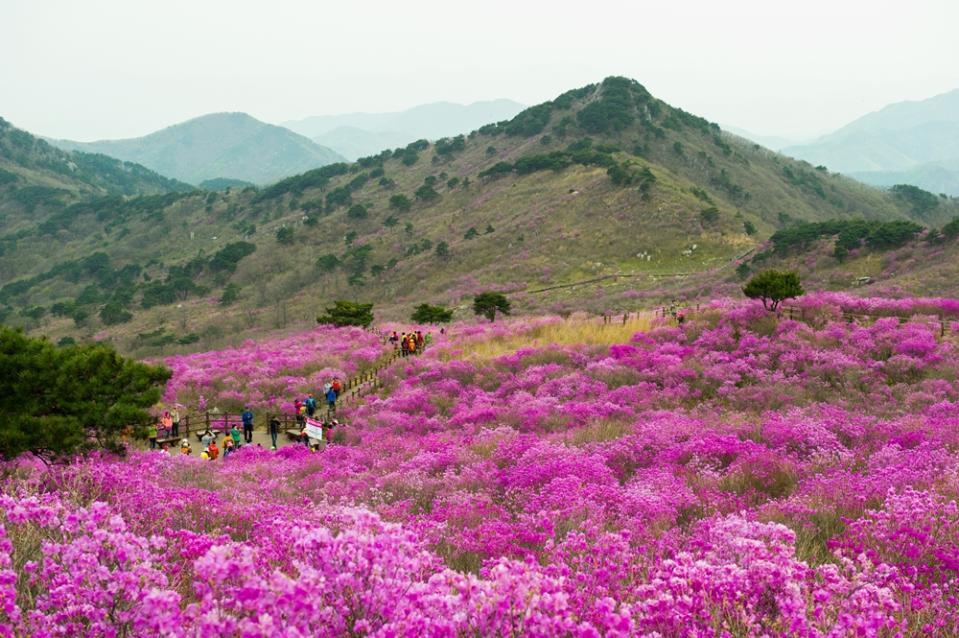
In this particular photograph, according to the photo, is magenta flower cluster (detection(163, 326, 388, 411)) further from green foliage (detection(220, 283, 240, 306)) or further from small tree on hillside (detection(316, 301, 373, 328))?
green foliage (detection(220, 283, 240, 306))

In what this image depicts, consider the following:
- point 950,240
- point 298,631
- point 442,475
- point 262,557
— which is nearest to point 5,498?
point 262,557

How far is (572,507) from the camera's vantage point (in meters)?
8.47

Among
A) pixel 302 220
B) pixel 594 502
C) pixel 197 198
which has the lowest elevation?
pixel 594 502

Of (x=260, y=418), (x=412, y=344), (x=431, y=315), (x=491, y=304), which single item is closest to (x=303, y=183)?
(x=431, y=315)

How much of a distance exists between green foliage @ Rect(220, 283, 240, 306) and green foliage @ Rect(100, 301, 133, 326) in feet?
44.1

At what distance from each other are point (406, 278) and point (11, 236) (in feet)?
425

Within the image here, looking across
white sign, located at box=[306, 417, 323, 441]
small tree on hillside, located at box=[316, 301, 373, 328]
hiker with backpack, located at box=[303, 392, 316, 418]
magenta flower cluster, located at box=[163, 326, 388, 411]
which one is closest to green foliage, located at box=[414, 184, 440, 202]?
small tree on hillside, located at box=[316, 301, 373, 328]

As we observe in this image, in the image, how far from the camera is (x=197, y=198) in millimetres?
146500

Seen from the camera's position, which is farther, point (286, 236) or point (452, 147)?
point (452, 147)

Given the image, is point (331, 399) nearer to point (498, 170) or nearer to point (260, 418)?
point (260, 418)

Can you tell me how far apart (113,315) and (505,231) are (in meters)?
59.1

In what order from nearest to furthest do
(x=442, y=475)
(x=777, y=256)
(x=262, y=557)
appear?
(x=262, y=557)
(x=442, y=475)
(x=777, y=256)

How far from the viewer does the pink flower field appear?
145 inches

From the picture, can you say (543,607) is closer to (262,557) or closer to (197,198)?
(262,557)
